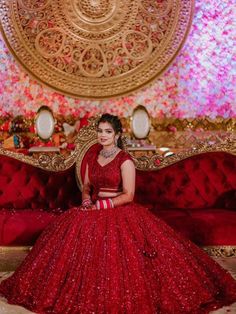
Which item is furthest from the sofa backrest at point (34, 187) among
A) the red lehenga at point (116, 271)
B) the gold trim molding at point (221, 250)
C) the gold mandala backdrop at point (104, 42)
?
the gold mandala backdrop at point (104, 42)

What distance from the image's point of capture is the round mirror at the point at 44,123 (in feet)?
14.9

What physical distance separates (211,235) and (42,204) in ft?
4.34

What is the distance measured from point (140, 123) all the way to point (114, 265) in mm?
2426

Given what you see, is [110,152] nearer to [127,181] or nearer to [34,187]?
[127,181]

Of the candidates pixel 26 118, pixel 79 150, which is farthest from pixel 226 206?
pixel 26 118

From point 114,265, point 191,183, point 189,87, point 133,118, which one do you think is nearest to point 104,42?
point 133,118

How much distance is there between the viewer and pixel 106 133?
9.06ft

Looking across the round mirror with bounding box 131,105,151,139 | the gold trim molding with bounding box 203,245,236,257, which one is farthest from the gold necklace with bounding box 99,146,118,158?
the round mirror with bounding box 131,105,151,139

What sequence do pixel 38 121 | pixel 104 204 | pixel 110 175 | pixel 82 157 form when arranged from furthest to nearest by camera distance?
1. pixel 38 121
2. pixel 82 157
3. pixel 110 175
4. pixel 104 204

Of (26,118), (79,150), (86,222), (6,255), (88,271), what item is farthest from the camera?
(26,118)

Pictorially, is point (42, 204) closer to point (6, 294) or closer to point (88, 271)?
point (6, 294)

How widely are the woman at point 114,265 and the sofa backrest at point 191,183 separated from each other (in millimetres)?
897

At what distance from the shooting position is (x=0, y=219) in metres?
3.27

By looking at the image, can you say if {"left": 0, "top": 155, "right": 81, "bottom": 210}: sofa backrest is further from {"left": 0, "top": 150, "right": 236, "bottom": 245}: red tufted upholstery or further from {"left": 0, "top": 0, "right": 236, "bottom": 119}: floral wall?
{"left": 0, "top": 0, "right": 236, "bottom": 119}: floral wall
